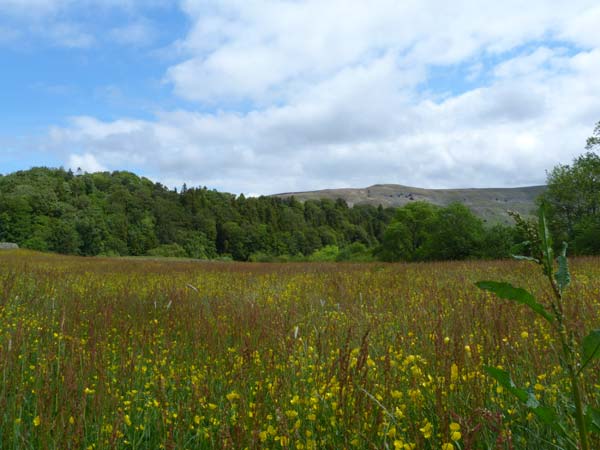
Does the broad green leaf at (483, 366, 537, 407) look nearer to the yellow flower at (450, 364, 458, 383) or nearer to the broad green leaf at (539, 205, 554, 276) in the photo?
the broad green leaf at (539, 205, 554, 276)

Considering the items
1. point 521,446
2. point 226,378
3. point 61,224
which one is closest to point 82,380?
point 226,378

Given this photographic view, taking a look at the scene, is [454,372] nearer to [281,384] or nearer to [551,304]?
[281,384]

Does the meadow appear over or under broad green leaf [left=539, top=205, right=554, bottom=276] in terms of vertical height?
under

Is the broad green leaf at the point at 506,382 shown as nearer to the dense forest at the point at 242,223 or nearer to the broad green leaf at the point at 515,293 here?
the broad green leaf at the point at 515,293

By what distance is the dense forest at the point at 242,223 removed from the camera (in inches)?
1352

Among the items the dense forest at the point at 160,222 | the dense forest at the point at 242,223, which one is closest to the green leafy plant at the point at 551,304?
the dense forest at the point at 242,223

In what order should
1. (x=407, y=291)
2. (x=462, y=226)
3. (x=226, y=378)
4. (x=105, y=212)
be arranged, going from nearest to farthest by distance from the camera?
(x=226, y=378), (x=407, y=291), (x=462, y=226), (x=105, y=212)

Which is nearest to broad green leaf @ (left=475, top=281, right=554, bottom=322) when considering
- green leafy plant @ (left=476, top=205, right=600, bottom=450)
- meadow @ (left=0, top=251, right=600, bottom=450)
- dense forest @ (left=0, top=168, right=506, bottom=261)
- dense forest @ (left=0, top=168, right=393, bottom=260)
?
green leafy plant @ (left=476, top=205, right=600, bottom=450)

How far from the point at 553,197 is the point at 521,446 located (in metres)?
39.7

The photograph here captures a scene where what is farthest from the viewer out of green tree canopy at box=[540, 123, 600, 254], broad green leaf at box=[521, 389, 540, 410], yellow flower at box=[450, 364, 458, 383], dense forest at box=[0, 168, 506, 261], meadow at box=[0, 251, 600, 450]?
dense forest at box=[0, 168, 506, 261]

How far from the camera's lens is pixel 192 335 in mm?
4219

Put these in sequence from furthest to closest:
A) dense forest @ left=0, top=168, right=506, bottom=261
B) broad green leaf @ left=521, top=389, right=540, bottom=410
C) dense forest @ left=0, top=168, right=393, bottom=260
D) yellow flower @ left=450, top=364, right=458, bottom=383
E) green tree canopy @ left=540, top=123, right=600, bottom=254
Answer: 1. dense forest @ left=0, top=168, right=393, bottom=260
2. dense forest @ left=0, top=168, right=506, bottom=261
3. green tree canopy @ left=540, top=123, right=600, bottom=254
4. yellow flower @ left=450, top=364, right=458, bottom=383
5. broad green leaf @ left=521, top=389, right=540, bottom=410

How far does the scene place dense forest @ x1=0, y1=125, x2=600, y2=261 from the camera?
34344 mm

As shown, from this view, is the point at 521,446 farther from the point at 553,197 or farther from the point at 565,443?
the point at 553,197
